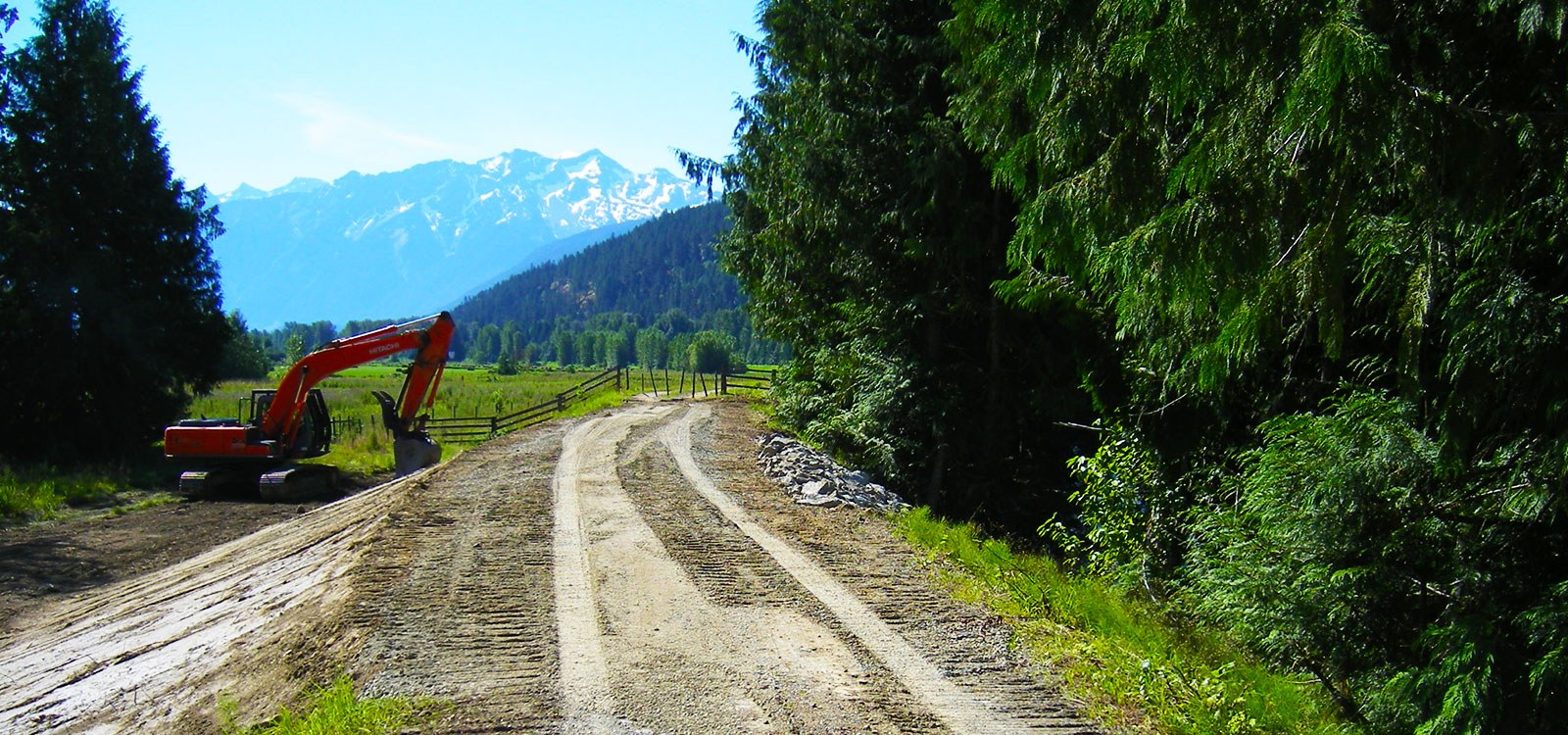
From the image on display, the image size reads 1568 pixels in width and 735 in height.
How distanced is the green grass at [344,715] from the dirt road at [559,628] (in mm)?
174

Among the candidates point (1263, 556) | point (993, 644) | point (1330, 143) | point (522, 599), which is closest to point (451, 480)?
point (522, 599)

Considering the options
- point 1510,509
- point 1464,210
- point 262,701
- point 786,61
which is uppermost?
point 786,61

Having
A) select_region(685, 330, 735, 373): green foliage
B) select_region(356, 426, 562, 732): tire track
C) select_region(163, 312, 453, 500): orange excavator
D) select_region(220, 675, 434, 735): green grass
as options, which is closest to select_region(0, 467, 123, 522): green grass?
select_region(163, 312, 453, 500): orange excavator

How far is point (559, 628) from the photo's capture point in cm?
665

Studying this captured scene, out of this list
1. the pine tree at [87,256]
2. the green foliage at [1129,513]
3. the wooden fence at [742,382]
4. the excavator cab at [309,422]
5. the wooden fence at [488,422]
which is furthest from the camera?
the wooden fence at [742,382]

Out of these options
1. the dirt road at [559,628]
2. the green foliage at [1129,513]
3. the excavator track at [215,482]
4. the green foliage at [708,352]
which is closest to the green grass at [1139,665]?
the dirt road at [559,628]

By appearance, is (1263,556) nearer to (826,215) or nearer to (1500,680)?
(1500,680)

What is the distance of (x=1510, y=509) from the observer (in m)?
4.99

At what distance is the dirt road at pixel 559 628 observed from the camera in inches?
215

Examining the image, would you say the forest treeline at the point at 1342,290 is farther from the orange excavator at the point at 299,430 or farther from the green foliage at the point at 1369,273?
the orange excavator at the point at 299,430

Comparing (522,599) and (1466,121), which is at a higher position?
(1466,121)

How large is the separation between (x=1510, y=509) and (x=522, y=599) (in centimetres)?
621

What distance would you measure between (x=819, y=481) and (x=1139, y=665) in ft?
24.0

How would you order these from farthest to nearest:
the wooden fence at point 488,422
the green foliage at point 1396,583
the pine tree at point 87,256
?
1. the wooden fence at point 488,422
2. the pine tree at point 87,256
3. the green foliage at point 1396,583
